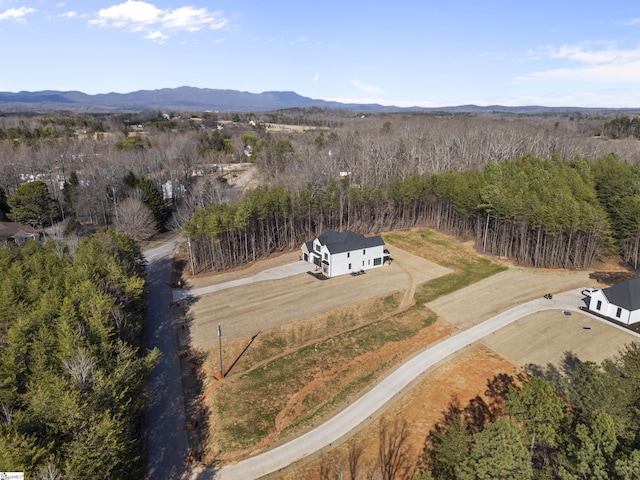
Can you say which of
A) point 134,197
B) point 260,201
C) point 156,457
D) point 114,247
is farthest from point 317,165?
point 156,457

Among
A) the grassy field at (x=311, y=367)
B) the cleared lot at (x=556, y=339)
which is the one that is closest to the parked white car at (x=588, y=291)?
the cleared lot at (x=556, y=339)

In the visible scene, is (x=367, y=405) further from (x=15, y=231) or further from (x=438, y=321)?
(x=15, y=231)

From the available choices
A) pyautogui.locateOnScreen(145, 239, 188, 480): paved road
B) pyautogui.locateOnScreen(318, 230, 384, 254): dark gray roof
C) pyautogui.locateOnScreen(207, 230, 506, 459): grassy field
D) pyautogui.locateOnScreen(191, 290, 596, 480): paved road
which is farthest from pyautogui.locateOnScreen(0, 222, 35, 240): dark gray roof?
pyautogui.locateOnScreen(191, 290, 596, 480): paved road

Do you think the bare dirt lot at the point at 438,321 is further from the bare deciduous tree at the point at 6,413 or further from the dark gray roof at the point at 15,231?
the dark gray roof at the point at 15,231

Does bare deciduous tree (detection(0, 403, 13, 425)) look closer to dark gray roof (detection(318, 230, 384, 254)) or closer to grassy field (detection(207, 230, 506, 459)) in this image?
grassy field (detection(207, 230, 506, 459))

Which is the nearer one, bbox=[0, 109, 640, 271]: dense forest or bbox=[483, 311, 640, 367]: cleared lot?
bbox=[483, 311, 640, 367]: cleared lot
